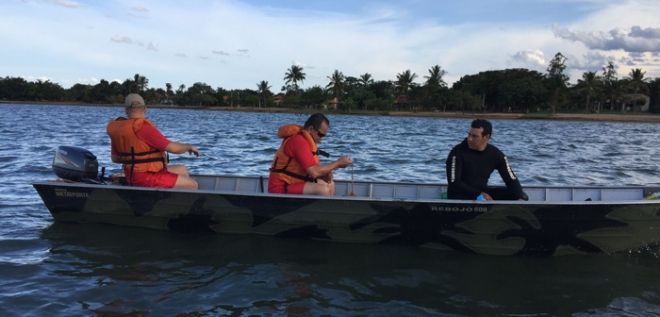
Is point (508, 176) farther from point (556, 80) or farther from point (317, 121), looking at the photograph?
point (556, 80)

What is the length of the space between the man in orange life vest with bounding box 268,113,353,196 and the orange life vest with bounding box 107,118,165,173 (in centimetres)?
165

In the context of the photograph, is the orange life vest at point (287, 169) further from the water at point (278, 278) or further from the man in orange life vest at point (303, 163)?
the water at point (278, 278)

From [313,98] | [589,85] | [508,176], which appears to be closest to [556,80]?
[589,85]

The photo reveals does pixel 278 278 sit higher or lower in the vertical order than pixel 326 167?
lower

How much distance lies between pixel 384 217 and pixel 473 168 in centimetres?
133

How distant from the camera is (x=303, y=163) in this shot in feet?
23.1

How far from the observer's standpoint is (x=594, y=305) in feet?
18.9

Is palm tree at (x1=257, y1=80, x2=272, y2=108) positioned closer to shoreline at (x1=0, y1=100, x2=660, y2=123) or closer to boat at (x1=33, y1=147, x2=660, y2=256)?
shoreline at (x1=0, y1=100, x2=660, y2=123)

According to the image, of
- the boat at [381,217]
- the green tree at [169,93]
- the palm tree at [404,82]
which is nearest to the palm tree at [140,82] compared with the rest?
the green tree at [169,93]

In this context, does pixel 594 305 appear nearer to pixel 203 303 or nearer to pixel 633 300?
pixel 633 300

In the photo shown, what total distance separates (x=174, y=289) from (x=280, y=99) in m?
122

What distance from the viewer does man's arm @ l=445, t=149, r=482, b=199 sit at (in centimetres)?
710

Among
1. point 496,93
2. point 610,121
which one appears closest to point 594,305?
point 610,121

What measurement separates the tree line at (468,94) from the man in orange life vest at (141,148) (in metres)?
91.6
